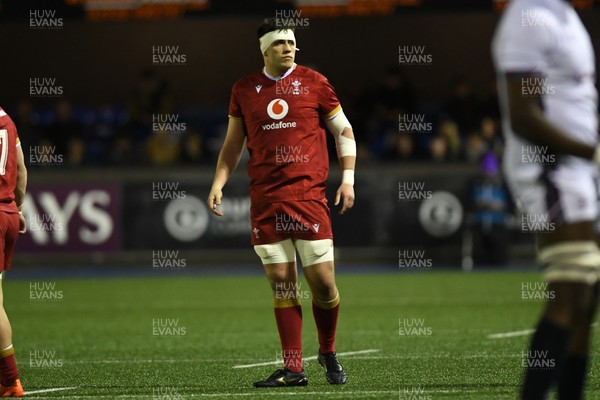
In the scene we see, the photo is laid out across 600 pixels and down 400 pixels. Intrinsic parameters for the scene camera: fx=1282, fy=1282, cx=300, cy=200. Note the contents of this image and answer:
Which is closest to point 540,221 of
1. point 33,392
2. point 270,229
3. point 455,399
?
point 455,399

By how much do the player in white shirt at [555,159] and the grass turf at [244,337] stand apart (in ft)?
6.87

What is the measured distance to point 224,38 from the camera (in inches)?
1011

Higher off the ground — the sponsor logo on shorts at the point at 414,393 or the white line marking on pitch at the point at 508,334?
the sponsor logo on shorts at the point at 414,393

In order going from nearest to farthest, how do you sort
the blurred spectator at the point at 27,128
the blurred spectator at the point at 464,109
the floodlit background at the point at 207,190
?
the floodlit background at the point at 207,190
the blurred spectator at the point at 27,128
the blurred spectator at the point at 464,109

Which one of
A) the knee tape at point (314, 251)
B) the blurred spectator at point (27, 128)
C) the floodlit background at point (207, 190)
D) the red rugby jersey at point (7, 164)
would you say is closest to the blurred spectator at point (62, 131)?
the floodlit background at point (207, 190)

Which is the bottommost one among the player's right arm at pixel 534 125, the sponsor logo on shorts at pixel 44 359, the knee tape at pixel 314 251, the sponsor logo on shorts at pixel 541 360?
the sponsor logo on shorts at pixel 44 359

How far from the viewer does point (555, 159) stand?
16.6 ft

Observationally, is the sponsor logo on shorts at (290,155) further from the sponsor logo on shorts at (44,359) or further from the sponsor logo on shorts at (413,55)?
the sponsor logo on shorts at (413,55)

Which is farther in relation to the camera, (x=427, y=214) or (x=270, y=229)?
(x=427, y=214)

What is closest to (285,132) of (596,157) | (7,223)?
(7,223)

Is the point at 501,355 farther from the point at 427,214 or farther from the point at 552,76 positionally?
the point at 427,214

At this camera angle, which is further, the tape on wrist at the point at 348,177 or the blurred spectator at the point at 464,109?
the blurred spectator at the point at 464,109

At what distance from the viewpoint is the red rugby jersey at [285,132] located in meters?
7.98

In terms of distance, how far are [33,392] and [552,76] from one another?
4.20 m
